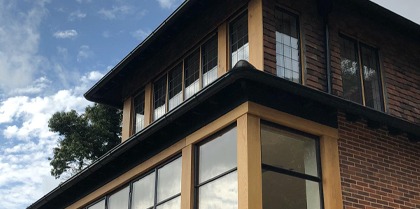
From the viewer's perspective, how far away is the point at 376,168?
952 cm

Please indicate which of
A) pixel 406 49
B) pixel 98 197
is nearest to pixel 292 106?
pixel 406 49

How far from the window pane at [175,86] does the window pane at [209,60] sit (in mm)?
1077

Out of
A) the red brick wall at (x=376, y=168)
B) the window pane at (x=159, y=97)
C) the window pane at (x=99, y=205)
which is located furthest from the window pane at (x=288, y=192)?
the window pane at (x=99, y=205)

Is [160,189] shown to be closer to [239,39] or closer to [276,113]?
[276,113]

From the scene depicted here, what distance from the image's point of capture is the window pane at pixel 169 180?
32.4 feet

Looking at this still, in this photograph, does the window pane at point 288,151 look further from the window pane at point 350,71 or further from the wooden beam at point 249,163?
the window pane at point 350,71

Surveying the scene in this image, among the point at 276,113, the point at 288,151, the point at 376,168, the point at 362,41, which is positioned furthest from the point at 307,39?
the point at 376,168

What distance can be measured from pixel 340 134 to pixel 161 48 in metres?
5.17

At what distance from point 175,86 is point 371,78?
421cm

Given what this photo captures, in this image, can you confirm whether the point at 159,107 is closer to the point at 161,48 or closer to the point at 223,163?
the point at 161,48

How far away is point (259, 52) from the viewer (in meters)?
9.27

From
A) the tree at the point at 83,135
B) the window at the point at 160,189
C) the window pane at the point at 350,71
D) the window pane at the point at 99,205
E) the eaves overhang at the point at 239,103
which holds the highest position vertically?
the tree at the point at 83,135

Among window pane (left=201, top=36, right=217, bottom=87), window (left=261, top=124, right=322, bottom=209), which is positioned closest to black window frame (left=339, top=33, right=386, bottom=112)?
window (left=261, top=124, right=322, bottom=209)

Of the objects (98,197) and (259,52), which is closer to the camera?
(259,52)
